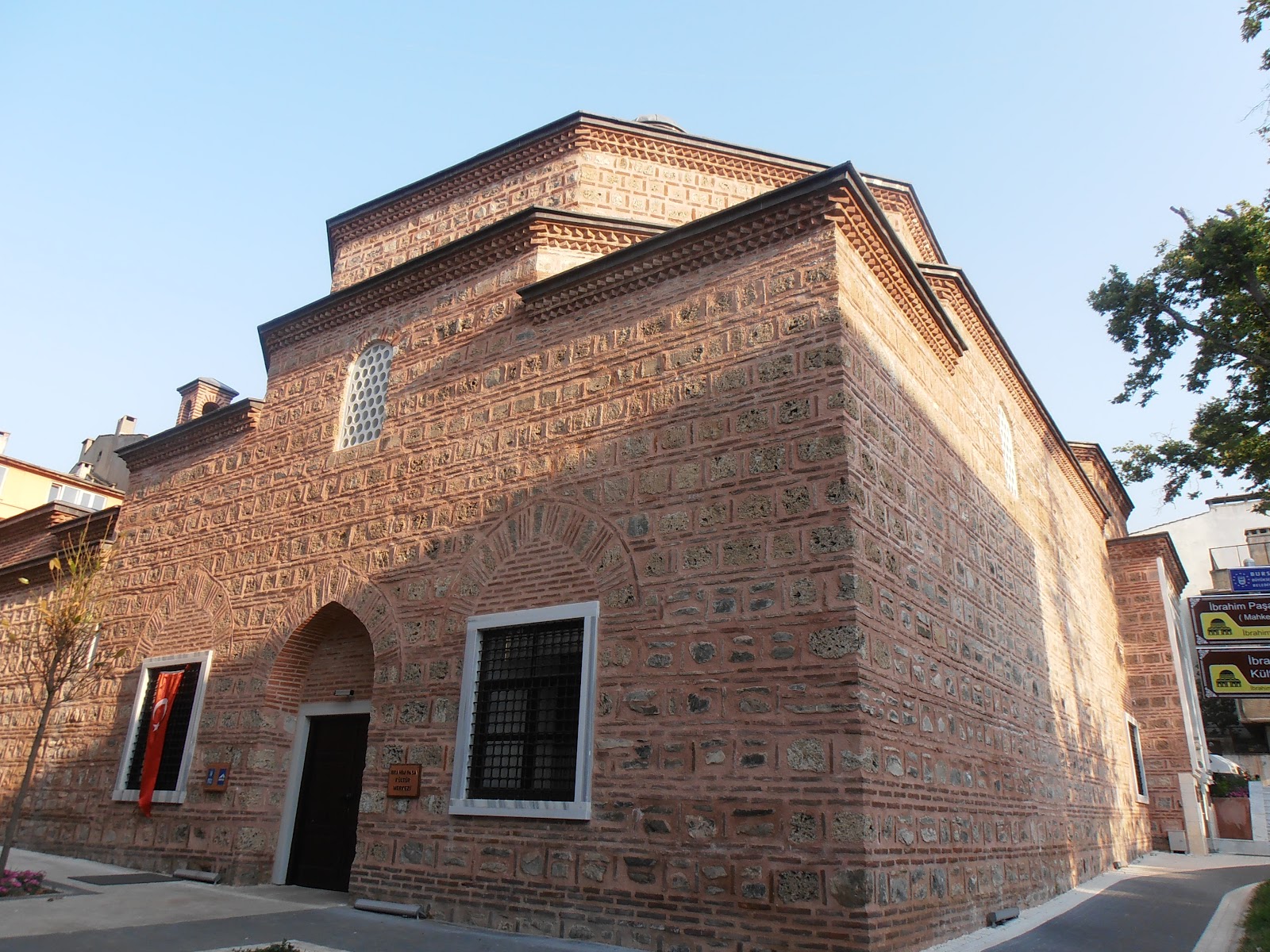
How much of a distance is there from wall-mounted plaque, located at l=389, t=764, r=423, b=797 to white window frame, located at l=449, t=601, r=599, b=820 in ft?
1.28

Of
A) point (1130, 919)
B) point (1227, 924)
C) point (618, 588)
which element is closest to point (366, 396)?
point (618, 588)

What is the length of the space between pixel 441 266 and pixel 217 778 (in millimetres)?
5486

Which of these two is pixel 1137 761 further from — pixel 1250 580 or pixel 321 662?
pixel 321 662

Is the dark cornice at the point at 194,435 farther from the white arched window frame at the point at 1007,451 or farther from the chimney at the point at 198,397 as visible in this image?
the white arched window frame at the point at 1007,451

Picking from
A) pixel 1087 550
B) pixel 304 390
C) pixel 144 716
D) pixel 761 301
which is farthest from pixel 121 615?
pixel 1087 550

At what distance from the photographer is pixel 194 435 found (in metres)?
10.3

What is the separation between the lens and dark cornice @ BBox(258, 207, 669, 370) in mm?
8125

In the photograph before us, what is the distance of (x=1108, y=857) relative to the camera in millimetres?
10750

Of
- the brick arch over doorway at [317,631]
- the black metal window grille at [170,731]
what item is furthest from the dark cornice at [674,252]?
the black metal window grille at [170,731]

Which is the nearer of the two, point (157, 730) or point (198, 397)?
point (157, 730)

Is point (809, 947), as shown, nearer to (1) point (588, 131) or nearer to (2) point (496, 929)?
(2) point (496, 929)

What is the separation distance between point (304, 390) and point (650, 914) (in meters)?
6.80

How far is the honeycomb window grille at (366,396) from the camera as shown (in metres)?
8.81

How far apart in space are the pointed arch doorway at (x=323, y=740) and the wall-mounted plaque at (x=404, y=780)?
127cm
